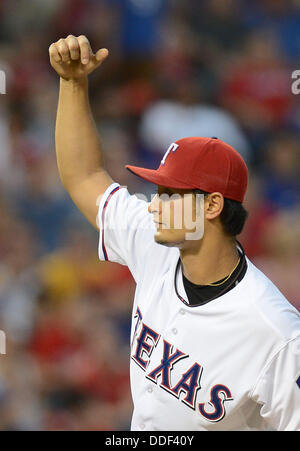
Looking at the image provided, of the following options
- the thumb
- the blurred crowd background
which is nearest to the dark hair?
the thumb

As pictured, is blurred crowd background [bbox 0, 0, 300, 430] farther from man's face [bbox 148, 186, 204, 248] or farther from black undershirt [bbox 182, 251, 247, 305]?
man's face [bbox 148, 186, 204, 248]

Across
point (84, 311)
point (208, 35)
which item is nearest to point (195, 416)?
point (84, 311)

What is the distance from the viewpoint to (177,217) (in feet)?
6.12

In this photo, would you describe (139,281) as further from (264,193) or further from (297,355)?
(264,193)

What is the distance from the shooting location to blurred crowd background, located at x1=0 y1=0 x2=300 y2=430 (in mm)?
3904

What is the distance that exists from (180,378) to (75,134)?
78 centimetres

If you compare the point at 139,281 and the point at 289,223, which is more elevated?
the point at 139,281

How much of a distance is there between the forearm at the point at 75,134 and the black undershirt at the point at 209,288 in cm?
48

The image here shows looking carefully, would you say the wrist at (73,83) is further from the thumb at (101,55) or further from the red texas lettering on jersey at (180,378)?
the red texas lettering on jersey at (180,378)

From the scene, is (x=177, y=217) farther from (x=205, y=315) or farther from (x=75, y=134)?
(x=75, y=134)

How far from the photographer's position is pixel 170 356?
6.32 feet

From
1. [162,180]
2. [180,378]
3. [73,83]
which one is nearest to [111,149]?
[73,83]

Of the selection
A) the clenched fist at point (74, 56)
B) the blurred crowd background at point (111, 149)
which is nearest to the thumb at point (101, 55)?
the clenched fist at point (74, 56)

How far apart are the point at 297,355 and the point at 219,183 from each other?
1.58 feet
